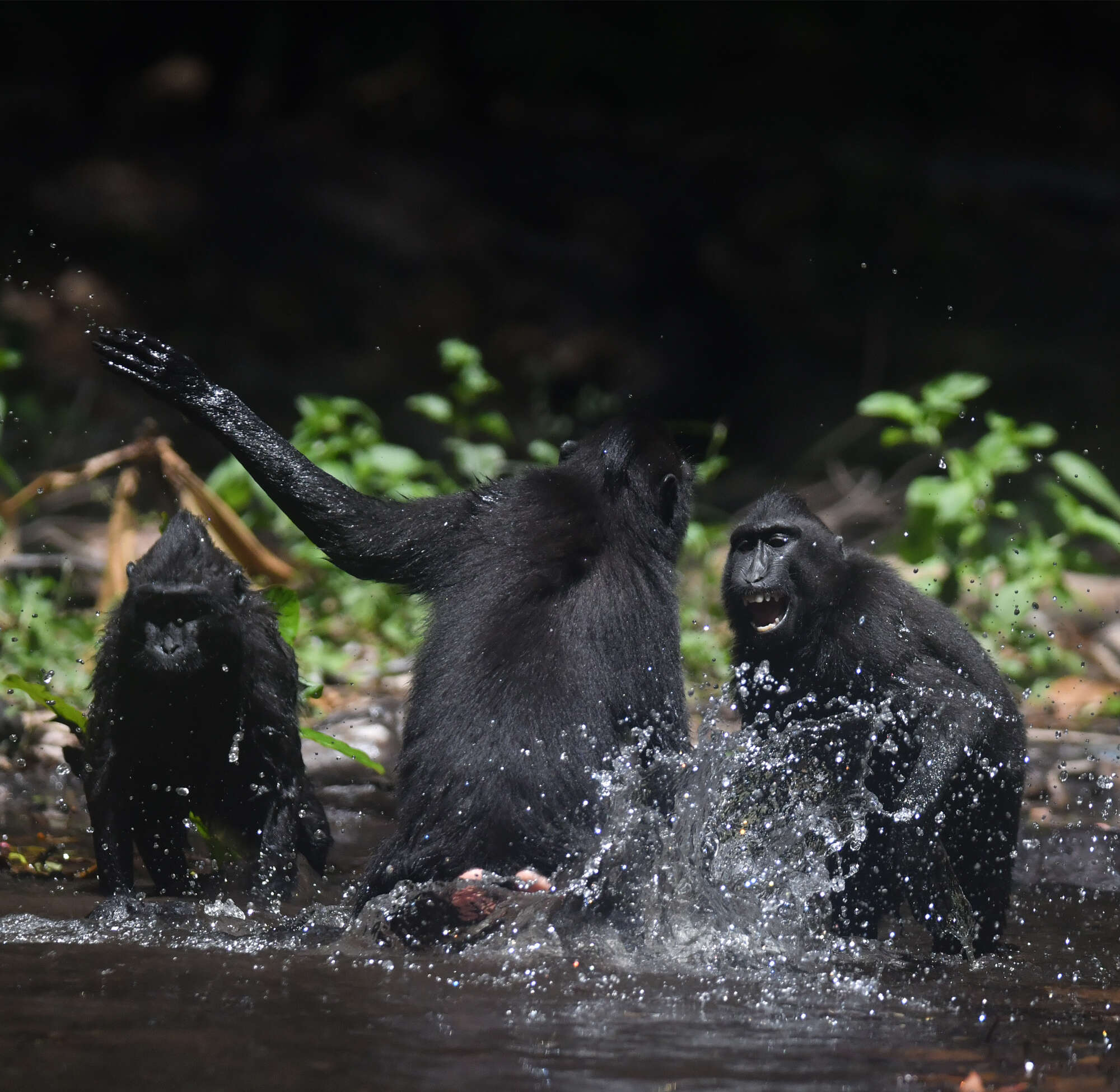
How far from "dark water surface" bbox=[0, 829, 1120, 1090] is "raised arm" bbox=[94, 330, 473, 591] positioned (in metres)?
1.16

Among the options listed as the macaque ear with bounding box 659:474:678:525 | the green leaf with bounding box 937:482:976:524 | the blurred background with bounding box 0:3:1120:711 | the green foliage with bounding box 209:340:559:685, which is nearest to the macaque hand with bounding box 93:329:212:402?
the macaque ear with bounding box 659:474:678:525

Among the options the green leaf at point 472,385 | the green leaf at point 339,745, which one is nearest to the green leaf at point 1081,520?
the green leaf at point 472,385

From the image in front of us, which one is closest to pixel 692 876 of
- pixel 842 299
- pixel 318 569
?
pixel 318 569

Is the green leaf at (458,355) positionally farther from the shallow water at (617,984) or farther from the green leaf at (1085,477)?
the shallow water at (617,984)

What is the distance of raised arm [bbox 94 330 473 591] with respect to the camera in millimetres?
4715

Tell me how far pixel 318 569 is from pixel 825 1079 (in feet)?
21.2

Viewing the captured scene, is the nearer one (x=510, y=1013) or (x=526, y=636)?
(x=510, y=1013)

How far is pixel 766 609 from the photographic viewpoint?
17.3ft

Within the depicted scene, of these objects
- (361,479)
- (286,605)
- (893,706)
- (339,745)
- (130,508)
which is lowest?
(339,745)

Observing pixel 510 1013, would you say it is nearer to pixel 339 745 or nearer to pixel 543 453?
pixel 339 745

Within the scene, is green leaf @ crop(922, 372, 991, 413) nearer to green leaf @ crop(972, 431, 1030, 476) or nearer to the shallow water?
green leaf @ crop(972, 431, 1030, 476)

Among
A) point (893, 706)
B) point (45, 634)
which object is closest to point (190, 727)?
point (893, 706)

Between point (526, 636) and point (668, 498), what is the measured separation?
0.75m

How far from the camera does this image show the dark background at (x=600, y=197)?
12266 millimetres
